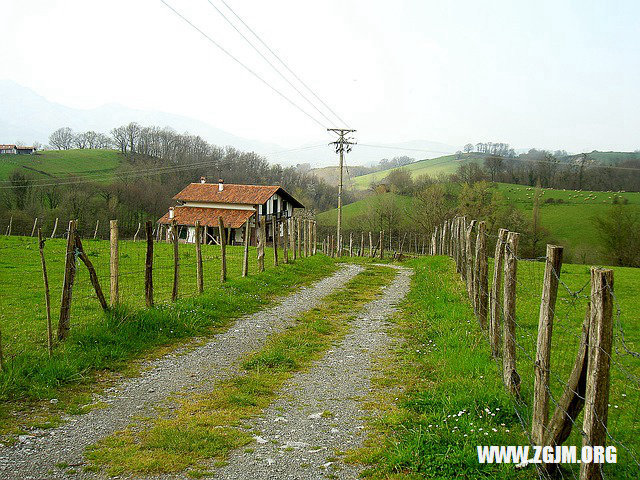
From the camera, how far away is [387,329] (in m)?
11.8

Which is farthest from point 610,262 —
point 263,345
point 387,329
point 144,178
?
point 144,178

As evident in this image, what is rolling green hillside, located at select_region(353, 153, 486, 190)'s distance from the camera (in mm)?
115250

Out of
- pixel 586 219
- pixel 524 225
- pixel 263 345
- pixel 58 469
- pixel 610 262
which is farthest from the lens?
pixel 586 219

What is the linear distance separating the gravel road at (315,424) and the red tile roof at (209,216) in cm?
4150

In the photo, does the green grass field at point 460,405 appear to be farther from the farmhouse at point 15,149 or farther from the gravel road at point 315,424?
the farmhouse at point 15,149

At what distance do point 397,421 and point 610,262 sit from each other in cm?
4673

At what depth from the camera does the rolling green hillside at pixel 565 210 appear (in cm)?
5672

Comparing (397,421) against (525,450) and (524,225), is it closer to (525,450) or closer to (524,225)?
(525,450)

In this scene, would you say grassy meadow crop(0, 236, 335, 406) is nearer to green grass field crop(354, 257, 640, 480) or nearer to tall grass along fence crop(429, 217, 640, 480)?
green grass field crop(354, 257, 640, 480)

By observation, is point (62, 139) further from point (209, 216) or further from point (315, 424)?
point (315, 424)

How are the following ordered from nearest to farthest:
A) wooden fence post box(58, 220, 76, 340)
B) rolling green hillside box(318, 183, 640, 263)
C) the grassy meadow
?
the grassy meadow → wooden fence post box(58, 220, 76, 340) → rolling green hillside box(318, 183, 640, 263)

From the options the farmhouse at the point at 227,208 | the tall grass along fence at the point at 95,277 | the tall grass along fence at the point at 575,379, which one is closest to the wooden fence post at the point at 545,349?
the tall grass along fence at the point at 575,379

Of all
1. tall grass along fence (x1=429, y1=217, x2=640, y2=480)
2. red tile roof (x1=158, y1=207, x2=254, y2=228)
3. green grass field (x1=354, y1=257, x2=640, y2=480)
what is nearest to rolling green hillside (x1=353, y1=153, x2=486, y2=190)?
red tile roof (x1=158, y1=207, x2=254, y2=228)

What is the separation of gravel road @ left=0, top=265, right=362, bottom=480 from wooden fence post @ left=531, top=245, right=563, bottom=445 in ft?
14.0
